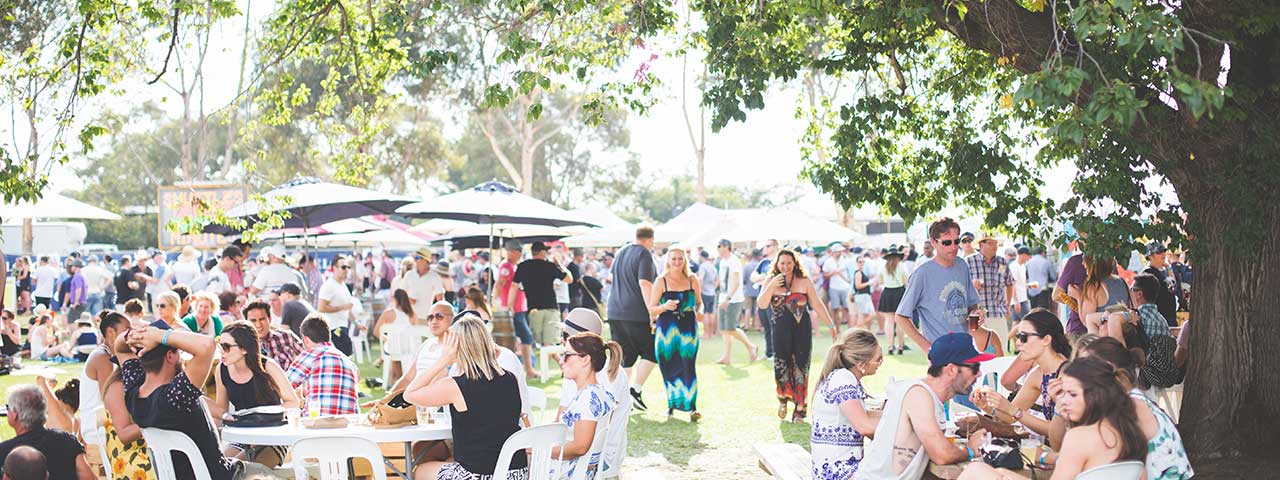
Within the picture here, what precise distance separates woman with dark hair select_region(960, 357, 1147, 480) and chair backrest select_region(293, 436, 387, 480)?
110 inches

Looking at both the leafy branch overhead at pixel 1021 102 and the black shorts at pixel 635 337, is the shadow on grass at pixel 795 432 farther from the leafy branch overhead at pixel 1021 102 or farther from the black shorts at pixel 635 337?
the leafy branch overhead at pixel 1021 102

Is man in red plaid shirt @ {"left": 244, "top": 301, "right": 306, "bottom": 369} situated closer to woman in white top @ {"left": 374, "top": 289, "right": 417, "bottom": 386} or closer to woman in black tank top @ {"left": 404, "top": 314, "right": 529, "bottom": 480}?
woman in black tank top @ {"left": 404, "top": 314, "right": 529, "bottom": 480}

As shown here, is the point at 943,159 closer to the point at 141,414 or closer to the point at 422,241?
the point at 141,414

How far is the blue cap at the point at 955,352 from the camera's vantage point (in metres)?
4.73

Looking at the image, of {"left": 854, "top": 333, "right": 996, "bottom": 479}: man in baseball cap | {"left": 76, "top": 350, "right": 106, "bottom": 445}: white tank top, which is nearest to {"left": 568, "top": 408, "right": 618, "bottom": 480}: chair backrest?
{"left": 854, "top": 333, "right": 996, "bottom": 479}: man in baseball cap

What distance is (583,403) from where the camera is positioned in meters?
5.56

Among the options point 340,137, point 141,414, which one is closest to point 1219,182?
point 141,414

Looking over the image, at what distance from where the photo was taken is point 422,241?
76.6 ft

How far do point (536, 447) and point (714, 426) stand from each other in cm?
439

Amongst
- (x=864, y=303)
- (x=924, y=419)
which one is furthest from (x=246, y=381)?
(x=864, y=303)

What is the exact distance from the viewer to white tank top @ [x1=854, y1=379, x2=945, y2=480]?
15.3ft

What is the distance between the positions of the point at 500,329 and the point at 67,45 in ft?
19.9

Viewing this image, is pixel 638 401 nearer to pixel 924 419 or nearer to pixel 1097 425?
pixel 924 419

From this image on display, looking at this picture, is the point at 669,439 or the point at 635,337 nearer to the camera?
the point at 669,439
